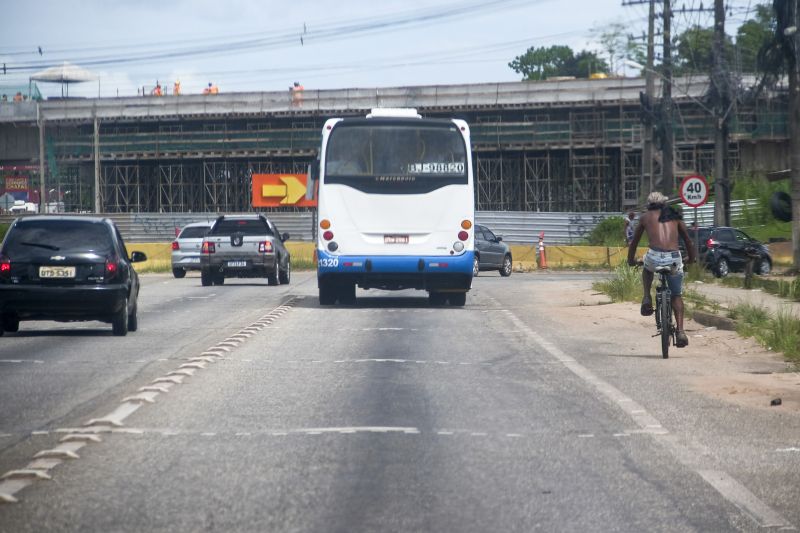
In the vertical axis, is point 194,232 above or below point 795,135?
below

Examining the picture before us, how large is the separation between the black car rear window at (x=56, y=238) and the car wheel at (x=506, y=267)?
26990 mm

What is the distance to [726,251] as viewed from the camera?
4125 cm

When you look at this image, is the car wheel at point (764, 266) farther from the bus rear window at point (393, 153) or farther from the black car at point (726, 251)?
the bus rear window at point (393, 153)

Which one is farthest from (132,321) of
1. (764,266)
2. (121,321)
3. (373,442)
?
(764,266)

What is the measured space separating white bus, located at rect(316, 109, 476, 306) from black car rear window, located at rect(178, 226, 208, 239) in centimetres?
1718

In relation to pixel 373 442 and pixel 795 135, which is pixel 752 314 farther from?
pixel 795 135

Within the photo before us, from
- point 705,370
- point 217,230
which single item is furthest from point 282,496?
point 217,230

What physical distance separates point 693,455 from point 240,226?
2643 cm

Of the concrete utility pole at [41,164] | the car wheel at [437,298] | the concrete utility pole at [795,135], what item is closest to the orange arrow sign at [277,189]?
the concrete utility pole at [41,164]

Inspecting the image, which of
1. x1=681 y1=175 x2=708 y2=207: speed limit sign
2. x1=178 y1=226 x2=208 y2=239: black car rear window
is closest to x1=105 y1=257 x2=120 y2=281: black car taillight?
x1=681 y1=175 x2=708 y2=207: speed limit sign

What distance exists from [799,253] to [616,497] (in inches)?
1154

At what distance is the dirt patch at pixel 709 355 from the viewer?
11633mm

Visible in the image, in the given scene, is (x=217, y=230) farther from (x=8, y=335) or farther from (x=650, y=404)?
(x=650, y=404)

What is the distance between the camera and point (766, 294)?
27.2 metres
